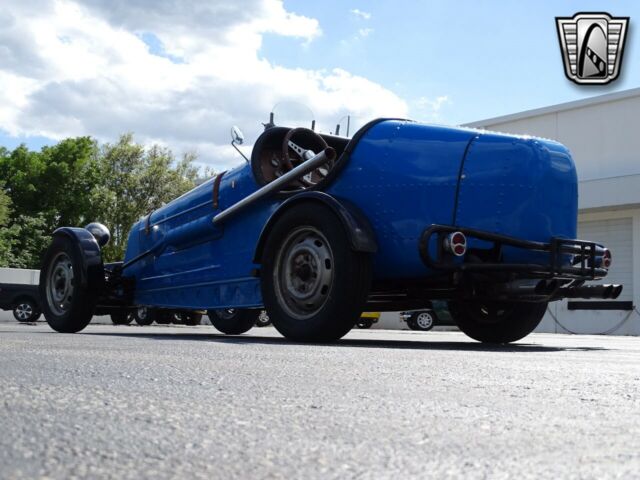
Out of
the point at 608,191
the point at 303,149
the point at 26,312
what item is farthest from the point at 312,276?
the point at 608,191

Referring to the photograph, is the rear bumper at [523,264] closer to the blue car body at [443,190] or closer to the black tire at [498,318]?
the blue car body at [443,190]

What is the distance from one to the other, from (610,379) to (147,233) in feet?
23.8

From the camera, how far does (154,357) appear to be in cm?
438

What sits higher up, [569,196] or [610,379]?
[569,196]

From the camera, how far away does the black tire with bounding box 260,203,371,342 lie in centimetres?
601

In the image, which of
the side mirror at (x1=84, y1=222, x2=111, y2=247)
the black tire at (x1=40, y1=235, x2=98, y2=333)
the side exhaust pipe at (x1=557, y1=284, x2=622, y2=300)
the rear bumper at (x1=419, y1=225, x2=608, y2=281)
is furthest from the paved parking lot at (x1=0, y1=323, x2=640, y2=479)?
the side mirror at (x1=84, y1=222, x2=111, y2=247)

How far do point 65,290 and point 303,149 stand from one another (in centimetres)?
345

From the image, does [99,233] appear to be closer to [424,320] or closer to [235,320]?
[235,320]

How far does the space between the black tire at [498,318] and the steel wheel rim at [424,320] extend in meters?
14.9

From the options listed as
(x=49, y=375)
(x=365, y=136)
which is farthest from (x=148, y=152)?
(x=49, y=375)

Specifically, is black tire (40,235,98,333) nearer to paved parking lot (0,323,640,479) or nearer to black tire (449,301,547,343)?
black tire (449,301,547,343)

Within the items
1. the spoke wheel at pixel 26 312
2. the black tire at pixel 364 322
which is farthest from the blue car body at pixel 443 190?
the black tire at pixel 364 322

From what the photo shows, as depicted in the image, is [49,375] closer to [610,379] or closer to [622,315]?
[610,379]

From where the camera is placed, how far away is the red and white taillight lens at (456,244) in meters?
5.85
